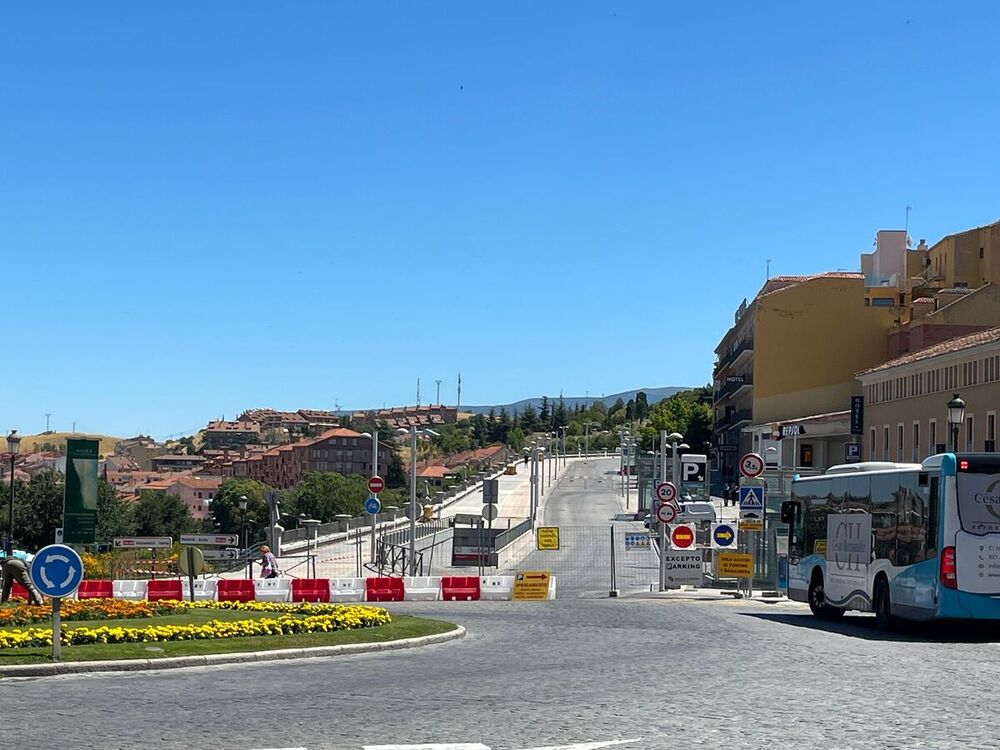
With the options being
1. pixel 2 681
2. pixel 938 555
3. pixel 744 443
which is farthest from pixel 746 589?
pixel 744 443

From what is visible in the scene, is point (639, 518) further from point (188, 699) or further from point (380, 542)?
point (188, 699)

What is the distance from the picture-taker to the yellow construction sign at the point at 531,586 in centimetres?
3734

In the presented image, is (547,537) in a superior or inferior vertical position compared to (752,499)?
inferior

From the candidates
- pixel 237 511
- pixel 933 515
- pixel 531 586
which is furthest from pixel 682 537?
pixel 237 511

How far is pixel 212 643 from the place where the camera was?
62.6 ft

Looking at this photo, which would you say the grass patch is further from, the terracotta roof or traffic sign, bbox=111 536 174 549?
the terracotta roof

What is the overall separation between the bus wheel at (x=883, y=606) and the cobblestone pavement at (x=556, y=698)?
214cm

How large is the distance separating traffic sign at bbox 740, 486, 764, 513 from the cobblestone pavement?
48.0 ft

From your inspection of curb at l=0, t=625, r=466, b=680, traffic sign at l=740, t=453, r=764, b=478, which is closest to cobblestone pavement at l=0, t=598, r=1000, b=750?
curb at l=0, t=625, r=466, b=680

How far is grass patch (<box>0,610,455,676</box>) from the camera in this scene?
17.1 metres

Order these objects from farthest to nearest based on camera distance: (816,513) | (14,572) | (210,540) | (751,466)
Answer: (210,540) < (751,466) < (816,513) < (14,572)

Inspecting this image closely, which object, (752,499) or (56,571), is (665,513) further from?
(56,571)

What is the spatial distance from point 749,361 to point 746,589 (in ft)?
258

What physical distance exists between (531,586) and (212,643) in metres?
19.3
